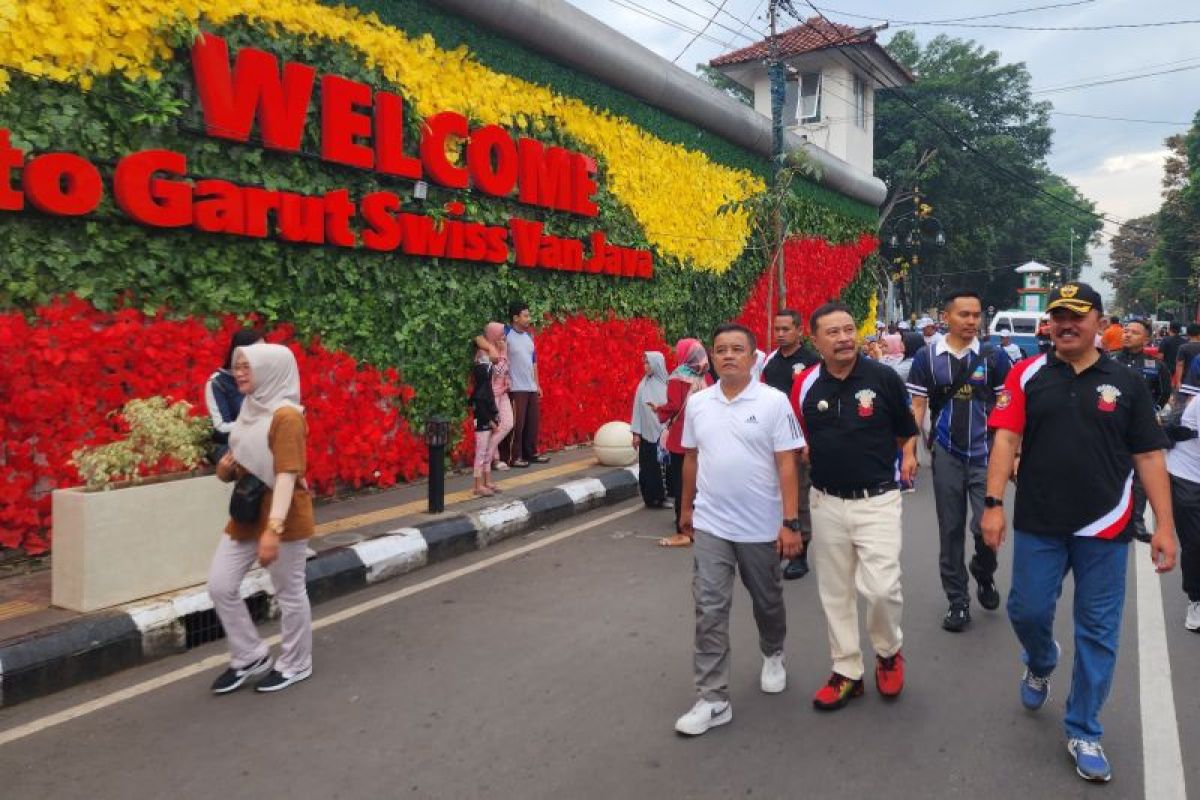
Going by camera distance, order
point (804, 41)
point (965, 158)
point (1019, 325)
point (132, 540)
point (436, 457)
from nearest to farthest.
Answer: point (132, 540) < point (436, 457) < point (804, 41) < point (1019, 325) < point (965, 158)

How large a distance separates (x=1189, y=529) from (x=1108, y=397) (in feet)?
7.98

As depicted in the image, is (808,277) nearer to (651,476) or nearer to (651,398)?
(651,476)

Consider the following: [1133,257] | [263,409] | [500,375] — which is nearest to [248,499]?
[263,409]

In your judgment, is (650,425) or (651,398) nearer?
(651,398)

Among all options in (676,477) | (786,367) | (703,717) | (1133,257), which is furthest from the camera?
(1133,257)

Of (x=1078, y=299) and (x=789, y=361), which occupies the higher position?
(x=1078, y=299)

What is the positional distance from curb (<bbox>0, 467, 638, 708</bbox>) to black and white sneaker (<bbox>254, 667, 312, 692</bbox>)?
35.4 inches

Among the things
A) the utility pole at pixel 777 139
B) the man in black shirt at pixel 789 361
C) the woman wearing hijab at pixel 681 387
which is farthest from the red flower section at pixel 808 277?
the man in black shirt at pixel 789 361

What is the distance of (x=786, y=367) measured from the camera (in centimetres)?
655

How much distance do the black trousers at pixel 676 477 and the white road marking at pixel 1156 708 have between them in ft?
11.1

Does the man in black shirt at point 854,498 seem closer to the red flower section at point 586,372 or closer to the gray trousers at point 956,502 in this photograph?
the gray trousers at point 956,502

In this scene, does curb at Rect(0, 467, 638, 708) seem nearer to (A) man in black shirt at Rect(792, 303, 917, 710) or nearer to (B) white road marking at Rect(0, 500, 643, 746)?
(B) white road marking at Rect(0, 500, 643, 746)

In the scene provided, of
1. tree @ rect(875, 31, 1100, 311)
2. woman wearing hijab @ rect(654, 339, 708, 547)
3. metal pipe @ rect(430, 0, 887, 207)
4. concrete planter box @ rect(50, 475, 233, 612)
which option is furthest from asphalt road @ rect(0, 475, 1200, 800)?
tree @ rect(875, 31, 1100, 311)

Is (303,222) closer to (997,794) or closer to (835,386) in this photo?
(835,386)
